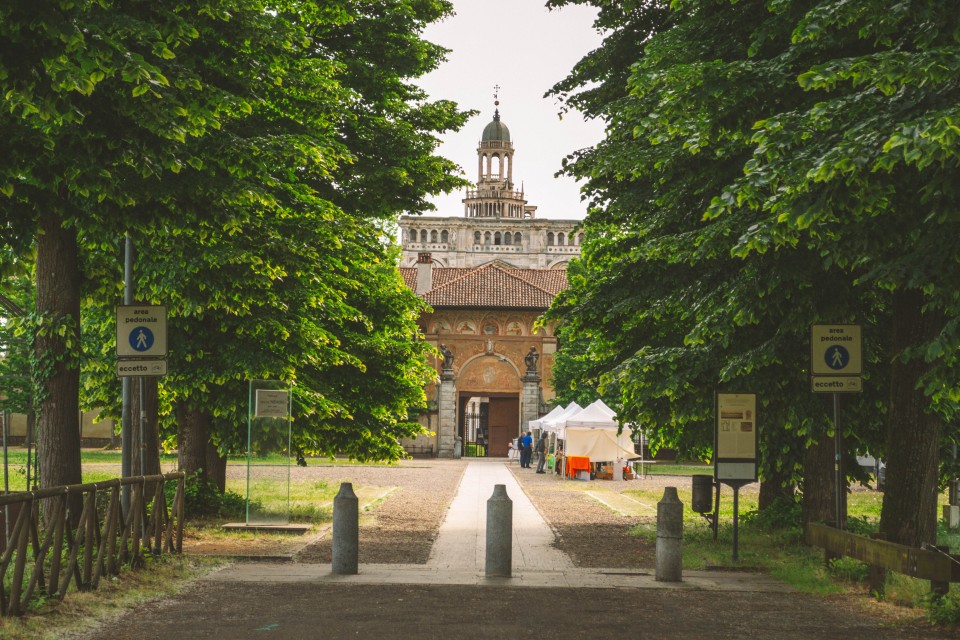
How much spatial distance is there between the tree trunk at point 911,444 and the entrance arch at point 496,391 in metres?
56.5

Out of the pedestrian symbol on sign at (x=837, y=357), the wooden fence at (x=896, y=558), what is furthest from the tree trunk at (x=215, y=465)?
the pedestrian symbol on sign at (x=837, y=357)

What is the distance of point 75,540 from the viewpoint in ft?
35.5

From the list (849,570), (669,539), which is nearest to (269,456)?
(669,539)

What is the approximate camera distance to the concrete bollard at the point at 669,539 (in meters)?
13.1

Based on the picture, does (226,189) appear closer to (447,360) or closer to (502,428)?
(447,360)

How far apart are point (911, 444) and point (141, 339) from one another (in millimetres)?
8510

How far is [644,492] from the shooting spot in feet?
116

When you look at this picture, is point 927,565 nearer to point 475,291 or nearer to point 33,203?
point 33,203

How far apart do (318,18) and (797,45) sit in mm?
9396

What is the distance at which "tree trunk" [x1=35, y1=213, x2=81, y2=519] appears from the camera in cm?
1291

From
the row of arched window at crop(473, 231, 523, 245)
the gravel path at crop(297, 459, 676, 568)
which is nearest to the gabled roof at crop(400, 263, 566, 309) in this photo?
the gravel path at crop(297, 459, 676, 568)

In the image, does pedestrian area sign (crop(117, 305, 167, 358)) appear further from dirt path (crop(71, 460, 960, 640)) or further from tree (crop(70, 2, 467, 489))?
dirt path (crop(71, 460, 960, 640))

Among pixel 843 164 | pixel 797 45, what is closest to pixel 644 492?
pixel 797 45

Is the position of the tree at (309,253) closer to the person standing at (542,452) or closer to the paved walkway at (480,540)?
the paved walkway at (480,540)
